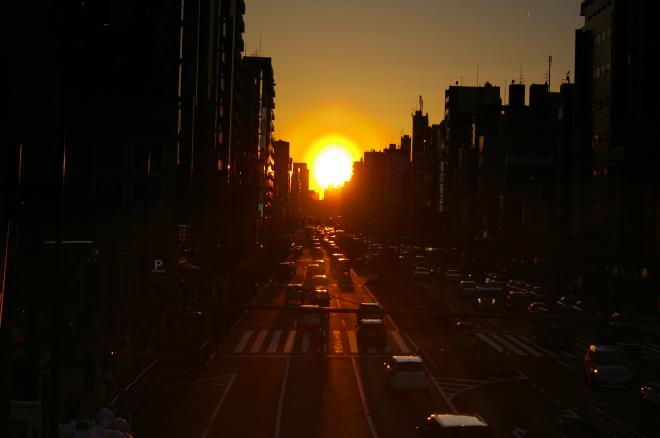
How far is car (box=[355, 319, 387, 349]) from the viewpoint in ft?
127

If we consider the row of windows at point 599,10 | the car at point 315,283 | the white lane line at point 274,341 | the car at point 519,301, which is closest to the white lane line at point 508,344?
the car at point 519,301

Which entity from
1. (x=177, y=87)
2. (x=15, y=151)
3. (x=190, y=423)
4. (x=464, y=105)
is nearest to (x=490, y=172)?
(x=464, y=105)

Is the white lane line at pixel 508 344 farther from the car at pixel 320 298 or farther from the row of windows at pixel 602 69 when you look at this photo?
the row of windows at pixel 602 69

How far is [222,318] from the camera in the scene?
129 feet

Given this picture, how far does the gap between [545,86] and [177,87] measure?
236ft

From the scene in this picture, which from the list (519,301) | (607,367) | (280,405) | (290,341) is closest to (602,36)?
(519,301)

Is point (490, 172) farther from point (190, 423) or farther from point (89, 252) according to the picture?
point (190, 423)

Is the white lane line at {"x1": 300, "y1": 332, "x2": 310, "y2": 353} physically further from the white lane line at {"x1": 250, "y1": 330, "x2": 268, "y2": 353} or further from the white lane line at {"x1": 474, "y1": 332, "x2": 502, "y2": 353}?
the white lane line at {"x1": 474, "y1": 332, "x2": 502, "y2": 353}

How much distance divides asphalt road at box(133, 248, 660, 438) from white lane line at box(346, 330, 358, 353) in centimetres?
9

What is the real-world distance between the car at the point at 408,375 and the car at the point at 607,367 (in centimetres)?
527

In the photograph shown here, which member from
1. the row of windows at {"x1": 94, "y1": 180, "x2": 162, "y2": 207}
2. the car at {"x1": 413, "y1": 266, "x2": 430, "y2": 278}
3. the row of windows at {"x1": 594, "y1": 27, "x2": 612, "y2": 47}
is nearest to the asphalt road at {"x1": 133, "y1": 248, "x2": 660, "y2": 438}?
the row of windows at {"x1": 94, "y1": 180, "x2": 162, "y2": 207}

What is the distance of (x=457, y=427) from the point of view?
19.1 meters

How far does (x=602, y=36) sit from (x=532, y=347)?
3209 centimetres

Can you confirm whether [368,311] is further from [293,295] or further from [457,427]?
[293,295]
